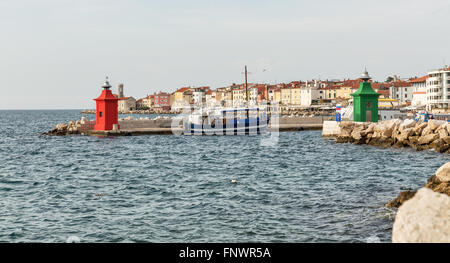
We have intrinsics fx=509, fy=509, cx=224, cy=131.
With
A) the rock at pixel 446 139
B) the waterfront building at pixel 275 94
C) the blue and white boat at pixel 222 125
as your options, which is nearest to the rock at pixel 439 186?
the rock at pixel 446 139

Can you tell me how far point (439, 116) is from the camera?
167ft

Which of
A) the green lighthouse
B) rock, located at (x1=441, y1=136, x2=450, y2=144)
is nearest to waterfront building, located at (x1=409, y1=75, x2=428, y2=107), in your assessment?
the green lighthouse

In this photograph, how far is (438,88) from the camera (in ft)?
322

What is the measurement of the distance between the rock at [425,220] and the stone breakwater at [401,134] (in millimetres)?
28742

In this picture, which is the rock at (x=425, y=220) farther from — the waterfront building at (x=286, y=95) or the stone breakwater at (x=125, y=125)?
the waterfront building at (x=286, y=95)

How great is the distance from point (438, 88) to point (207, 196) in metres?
91.6

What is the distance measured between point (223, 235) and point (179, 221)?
1789 mm

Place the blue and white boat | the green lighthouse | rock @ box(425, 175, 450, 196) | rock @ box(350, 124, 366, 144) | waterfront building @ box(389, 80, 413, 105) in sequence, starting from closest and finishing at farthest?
rock @ box(425, 175, 450, 196)
rock @ box(350, 124, 366, 144)
the green lighthouse
the blue and white boat
waterfront building @ box(389, 80, 413, 105)

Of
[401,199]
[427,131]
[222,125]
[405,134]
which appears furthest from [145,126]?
[401,199]

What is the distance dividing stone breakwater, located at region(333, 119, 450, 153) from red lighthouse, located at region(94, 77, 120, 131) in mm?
21362

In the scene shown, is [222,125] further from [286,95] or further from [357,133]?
[286,95]

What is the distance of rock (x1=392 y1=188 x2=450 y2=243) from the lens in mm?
4520

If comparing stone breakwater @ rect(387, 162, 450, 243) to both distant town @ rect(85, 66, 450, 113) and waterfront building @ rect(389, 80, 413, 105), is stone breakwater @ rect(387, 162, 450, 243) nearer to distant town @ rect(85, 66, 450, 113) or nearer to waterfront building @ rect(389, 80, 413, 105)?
distant town @ rect(85, 66, 450, 113)
